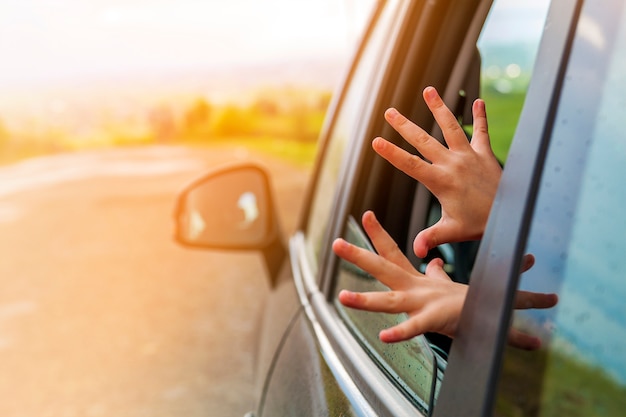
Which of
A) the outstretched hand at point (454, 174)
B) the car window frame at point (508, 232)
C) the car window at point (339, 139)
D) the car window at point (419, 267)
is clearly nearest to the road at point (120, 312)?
the car window at point (339, 139)

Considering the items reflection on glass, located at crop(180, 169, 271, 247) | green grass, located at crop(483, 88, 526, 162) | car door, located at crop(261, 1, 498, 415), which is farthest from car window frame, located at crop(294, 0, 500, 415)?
reflection on glass, located at crop(180, 169, 271, 247)

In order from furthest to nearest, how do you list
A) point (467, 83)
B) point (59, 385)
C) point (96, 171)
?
point (96, 171) < point (59, 385) < point (467, 83)

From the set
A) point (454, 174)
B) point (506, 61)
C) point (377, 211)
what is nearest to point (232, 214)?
point (377, 211)

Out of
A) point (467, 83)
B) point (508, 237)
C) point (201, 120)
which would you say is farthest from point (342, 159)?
point (201, 120)

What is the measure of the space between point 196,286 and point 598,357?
7.86m

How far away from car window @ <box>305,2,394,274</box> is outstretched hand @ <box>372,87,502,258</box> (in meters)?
0.98

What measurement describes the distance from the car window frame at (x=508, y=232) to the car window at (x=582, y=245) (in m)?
0.01

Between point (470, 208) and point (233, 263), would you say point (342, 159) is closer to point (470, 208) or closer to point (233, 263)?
point (470, 208)

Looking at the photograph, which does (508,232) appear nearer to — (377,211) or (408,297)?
(408,297)

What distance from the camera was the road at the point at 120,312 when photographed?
5594 millimetres

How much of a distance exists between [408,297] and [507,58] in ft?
2.49

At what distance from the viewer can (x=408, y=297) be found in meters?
1.18

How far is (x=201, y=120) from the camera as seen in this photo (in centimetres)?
2298

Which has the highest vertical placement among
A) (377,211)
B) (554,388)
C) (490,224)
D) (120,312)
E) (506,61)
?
(506,61)
